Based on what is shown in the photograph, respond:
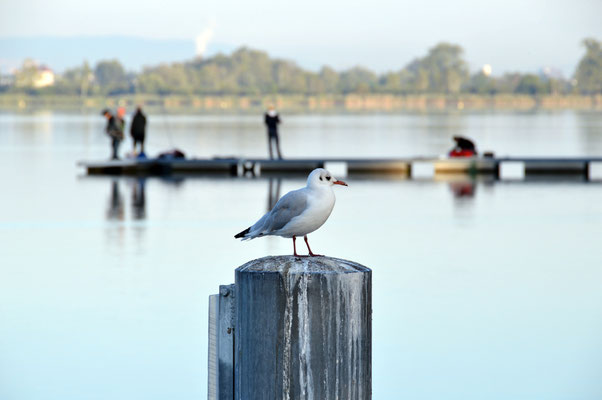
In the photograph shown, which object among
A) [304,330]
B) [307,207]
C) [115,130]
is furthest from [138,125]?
[304,330]

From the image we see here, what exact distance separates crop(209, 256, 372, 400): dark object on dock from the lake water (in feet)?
10.5

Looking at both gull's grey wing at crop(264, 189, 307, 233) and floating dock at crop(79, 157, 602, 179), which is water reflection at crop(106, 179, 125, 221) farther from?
gull's grey wing at crop(264, 189, 307, 233)

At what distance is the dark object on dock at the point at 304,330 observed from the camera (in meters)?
3.59

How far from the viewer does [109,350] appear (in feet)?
26.0

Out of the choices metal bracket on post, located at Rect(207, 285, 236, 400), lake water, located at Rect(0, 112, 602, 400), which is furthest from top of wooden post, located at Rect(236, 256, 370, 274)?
lake water, located at Rect(0, 112, 602, 400)

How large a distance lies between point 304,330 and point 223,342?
433 mm

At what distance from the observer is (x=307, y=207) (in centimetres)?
435

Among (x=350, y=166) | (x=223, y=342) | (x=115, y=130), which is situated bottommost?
(x=350, y=166)

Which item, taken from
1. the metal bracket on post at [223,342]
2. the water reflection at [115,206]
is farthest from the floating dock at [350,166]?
the metal bracket on post at [223,342]

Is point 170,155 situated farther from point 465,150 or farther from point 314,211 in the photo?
point 314,211

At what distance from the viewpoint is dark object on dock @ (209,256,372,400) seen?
359cm

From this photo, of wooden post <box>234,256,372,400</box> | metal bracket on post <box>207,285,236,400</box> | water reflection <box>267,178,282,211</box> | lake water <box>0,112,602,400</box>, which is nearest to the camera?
wooden post <box>234,256,372,400</box>

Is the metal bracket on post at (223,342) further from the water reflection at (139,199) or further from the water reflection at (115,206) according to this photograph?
the water reflection at (139,199)

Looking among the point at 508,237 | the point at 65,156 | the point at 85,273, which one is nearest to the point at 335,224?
the point at 508,237
